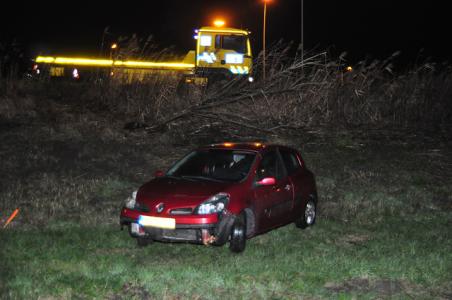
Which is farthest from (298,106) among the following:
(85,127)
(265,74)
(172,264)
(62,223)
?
(172,264)

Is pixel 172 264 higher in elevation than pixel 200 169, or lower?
lower

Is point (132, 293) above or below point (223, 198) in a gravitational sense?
below

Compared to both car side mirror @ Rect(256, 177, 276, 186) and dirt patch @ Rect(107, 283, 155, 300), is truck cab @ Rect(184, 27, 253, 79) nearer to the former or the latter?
car side mirror @ Rect(256, 177, 276, 186)

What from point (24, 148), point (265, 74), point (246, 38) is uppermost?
point (246, 38)

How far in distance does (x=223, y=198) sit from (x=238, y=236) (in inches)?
19.9

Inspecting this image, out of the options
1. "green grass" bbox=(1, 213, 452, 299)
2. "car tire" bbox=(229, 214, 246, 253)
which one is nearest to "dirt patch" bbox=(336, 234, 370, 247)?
"green grass" bbox=(1, 213, 452, 299)

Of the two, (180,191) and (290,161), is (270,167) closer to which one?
(290,161)

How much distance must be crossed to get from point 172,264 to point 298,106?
931cm

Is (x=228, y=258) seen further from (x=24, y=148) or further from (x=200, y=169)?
(x=24, y=148)

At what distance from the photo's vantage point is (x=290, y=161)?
9.41 m

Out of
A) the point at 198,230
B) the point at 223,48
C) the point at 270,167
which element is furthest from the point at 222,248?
the point at 223,48

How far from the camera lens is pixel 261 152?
8.66 m

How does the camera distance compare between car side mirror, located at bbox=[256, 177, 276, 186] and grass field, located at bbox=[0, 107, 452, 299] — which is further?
car side mirror, located at bbox=[256, 177, 276, 186]

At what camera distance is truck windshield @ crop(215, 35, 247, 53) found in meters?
20.2
